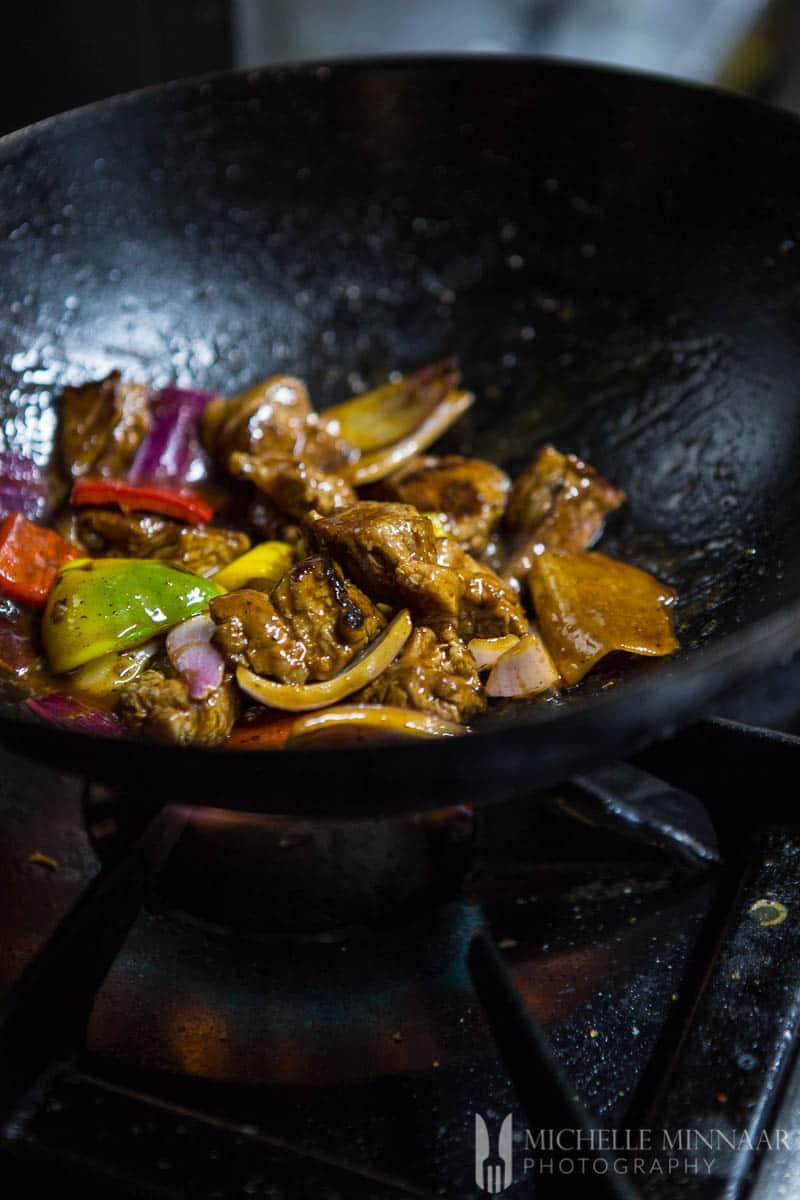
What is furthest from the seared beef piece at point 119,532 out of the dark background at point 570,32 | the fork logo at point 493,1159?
the dark background at point 570,32

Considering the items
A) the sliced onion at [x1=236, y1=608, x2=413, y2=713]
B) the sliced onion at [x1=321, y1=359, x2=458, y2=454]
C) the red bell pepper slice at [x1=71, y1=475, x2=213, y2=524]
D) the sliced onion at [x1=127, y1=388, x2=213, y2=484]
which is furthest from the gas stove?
the sliced onion at [x1=321, y1=359, x2=458, y2=454]

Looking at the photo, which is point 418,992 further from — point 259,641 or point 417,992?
point 259,641

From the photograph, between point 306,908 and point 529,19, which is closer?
point 306,908

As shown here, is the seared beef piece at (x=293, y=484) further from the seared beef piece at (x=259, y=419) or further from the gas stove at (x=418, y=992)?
the gas stove at (x=418, y=992)

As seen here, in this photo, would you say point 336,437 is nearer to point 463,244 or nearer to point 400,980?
point 463,244

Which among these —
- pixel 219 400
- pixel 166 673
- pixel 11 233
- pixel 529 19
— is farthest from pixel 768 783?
pixel 529 19
